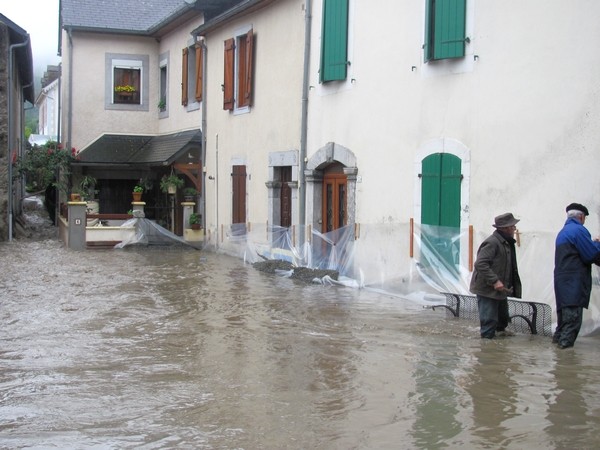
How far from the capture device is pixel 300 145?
15.8 m

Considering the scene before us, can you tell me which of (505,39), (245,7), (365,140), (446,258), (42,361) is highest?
(245,7)

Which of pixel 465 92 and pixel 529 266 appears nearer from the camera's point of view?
pixel 529 266

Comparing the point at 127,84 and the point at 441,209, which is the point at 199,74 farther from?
the point at 441,209

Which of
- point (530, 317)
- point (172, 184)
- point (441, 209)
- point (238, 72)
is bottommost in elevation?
point (530, 317)

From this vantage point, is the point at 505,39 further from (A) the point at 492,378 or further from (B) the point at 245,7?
(B) the point at 245,7

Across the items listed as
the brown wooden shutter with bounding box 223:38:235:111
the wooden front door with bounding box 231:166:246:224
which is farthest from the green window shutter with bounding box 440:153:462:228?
the brown wooden shutter with bounding box 223:38:235:111

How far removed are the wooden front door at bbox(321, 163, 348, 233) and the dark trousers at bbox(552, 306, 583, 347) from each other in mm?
6453

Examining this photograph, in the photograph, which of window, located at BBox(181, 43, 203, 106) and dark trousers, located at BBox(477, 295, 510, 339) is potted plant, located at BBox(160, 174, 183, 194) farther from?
→ dark trousers, located at BBox(477, 295, 510, 339)

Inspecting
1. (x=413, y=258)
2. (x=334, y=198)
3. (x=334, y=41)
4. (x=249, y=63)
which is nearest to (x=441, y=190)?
(x=413, y=258)

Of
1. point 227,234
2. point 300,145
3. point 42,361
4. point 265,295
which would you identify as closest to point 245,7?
point 300,145

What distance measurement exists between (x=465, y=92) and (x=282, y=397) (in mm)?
6165

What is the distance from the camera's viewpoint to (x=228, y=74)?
1945cm

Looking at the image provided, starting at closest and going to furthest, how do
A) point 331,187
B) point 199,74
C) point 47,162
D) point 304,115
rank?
point 331,187
point 304,115
point 199,74
point 47,162

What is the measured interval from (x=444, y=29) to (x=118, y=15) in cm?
1727
